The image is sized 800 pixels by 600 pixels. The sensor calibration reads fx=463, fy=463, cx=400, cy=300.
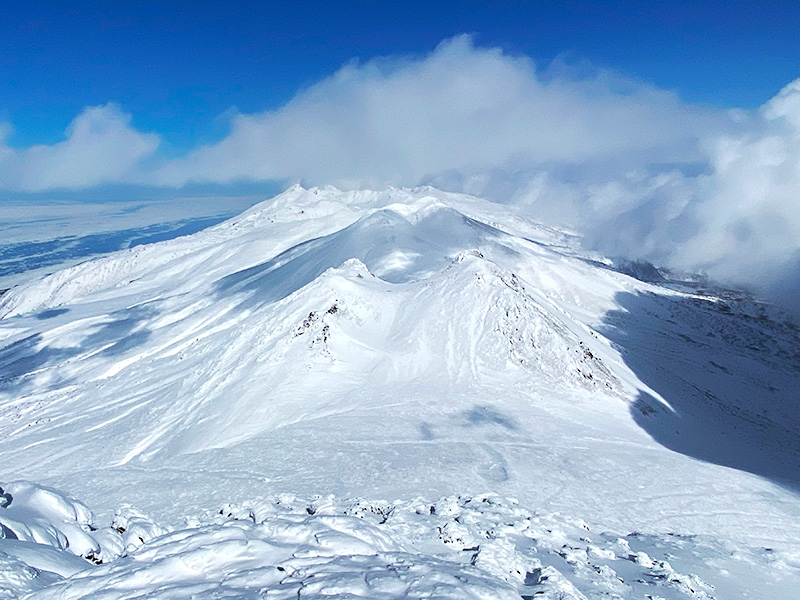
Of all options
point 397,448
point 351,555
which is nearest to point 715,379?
point 397,448

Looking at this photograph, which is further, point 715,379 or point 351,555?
point 715,379

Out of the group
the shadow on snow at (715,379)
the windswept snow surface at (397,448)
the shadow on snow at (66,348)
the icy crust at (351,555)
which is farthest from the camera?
the shadow on snow at (66,348)

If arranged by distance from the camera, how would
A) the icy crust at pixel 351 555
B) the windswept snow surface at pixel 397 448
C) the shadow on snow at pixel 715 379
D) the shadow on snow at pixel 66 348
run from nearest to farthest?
the icy crust at pixel 351 555 < the windswept snow surface at pixel 397 448 < the shadow on snow at pixel 715 379 < the shadow on snow at pixel 66 348

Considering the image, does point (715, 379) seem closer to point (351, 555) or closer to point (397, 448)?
point (397, 448)

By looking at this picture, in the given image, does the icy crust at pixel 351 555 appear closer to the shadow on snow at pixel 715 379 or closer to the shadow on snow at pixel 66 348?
the shadow on snow at pixel 715 379

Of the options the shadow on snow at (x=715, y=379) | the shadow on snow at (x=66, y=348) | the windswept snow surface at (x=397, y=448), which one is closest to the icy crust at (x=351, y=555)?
the windswept snow surface at (x=397, y=448)

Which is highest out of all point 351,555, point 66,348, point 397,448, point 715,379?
point 351,555

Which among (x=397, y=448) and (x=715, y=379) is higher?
(x=715, y=379)

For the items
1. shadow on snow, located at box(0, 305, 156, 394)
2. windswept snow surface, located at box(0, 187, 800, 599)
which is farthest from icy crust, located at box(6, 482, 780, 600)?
shadow on snow, located at box(0, 305, 156, 394)
